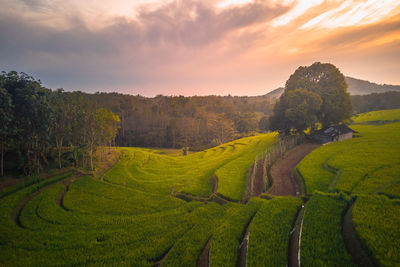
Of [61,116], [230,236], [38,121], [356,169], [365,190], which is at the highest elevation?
[61,116]

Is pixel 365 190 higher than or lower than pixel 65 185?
higher

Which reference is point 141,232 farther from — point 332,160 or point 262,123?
point 262,123

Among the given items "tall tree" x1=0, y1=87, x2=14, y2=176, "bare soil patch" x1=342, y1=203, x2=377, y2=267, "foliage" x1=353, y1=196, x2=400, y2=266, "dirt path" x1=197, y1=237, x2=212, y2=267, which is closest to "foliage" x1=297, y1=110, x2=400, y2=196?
"foliage" x1=353, y1=196, x2=400, y2=266

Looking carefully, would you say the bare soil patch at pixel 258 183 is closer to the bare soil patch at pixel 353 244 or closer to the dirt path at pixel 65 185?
the bare soil patch at pixel 353 244

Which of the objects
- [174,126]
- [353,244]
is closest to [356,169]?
[353,244]

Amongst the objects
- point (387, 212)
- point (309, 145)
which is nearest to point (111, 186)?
point (387, 212)

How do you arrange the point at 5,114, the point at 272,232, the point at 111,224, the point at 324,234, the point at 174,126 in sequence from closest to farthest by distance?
1. the point at 324,234
2. the point at 272,232
3. the point at 111,224
4. the point at 5,114
5. the point at 174,126

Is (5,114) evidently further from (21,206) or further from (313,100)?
(313,100)

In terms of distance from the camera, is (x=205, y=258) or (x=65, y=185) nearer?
(x=205, y=258)
